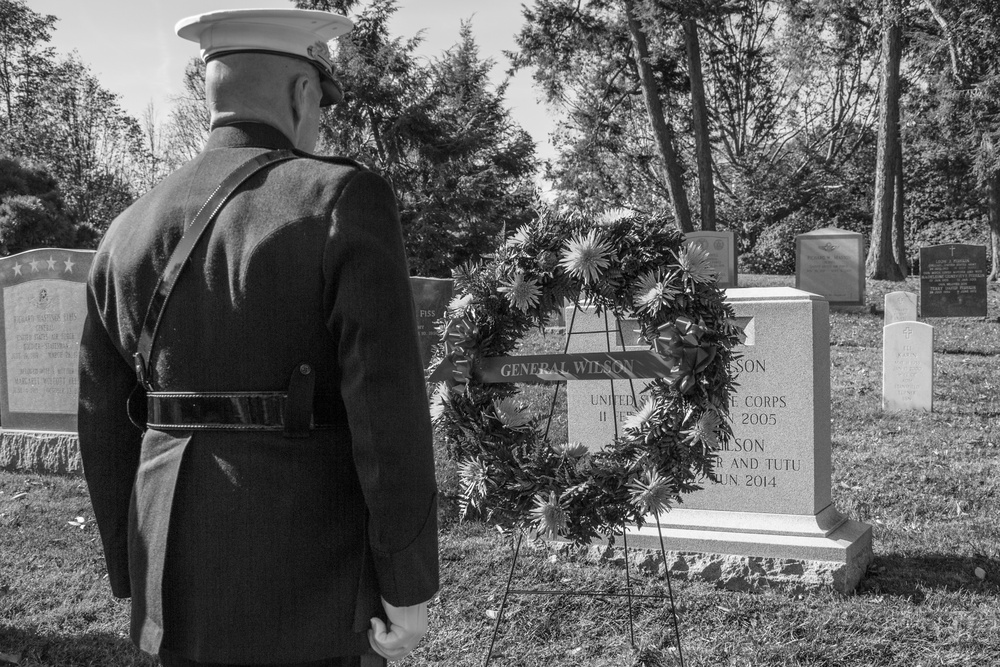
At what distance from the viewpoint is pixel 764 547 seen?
14.7ft

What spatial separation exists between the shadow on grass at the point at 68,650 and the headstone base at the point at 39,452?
332 cm

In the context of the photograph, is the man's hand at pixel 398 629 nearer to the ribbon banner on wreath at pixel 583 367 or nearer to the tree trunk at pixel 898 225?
the ribbon banner on wreath at pixel 583 367

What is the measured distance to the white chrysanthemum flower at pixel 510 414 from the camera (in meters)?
3.61

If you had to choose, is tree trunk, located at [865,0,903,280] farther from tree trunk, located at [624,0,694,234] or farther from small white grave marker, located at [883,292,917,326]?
small white grave marker, located at [883,292,917,326]

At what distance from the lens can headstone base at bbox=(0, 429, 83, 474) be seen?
7305 millimetres

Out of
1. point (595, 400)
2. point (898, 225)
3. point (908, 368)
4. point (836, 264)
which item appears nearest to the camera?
point (595, 400)

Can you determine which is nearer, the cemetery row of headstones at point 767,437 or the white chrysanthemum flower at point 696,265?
the white chrysanthemum flower at point 696,265

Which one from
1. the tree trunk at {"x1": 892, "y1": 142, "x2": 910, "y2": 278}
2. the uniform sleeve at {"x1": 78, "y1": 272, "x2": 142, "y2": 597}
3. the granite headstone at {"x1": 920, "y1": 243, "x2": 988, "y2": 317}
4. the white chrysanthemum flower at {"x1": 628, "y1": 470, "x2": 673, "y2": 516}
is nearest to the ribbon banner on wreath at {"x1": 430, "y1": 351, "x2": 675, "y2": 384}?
the white chrysanthemum flower at {"x1": 628, "y1": 470, "x2": 673, "y2": 516}

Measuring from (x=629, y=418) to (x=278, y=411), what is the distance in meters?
2.01

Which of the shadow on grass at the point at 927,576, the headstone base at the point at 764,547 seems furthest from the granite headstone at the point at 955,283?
the headstone base at the point at 764,547

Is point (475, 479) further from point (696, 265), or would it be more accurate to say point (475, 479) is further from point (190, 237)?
point (190, 237)

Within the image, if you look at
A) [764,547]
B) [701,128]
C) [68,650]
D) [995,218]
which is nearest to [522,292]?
[764,547]

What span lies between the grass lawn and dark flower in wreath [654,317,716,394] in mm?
1321

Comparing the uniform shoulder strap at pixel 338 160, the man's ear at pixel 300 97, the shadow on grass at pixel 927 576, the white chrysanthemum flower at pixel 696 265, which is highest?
the man's ear at pixel 300 97
